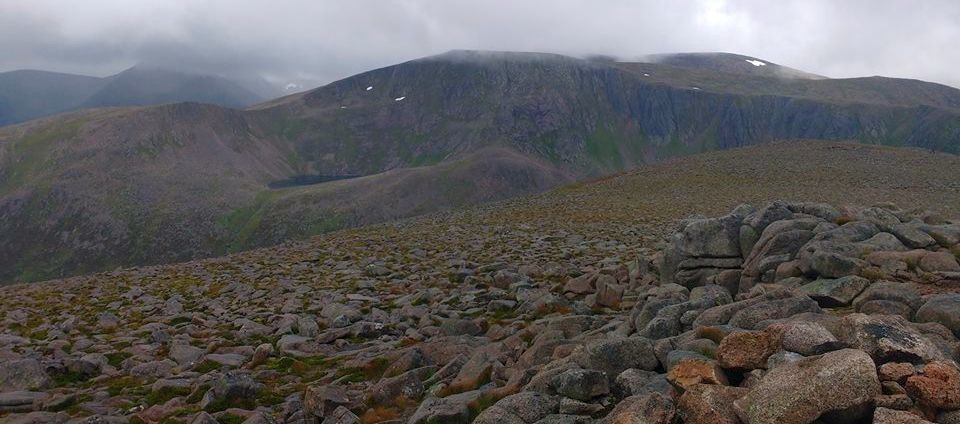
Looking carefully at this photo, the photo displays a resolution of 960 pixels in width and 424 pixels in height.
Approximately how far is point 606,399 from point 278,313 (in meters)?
16.5

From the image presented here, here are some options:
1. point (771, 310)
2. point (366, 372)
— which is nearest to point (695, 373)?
point (771, 310)

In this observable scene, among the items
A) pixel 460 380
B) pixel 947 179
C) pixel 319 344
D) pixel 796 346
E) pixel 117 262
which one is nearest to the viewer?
pixel 796 346

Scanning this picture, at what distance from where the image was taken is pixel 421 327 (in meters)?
19.2

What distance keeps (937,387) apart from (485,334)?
12060mm

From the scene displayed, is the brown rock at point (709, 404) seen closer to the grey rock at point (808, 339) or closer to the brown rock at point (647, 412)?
the brown rock at point (647, 412)

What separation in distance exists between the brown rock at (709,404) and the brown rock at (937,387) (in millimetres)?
1817

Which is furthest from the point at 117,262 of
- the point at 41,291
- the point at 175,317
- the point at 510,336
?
the point at 510,336

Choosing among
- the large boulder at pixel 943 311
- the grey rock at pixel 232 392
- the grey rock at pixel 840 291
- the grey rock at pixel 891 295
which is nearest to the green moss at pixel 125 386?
the grey rock at pixel 232 392

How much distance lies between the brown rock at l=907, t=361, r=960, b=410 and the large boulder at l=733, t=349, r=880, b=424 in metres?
0.38

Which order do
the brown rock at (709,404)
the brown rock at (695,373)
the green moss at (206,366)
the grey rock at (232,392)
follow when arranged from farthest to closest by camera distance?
the green moss at (206,366), the grey rock at (232,392), the brown rock at (695,373), the brown rock at (709,404)

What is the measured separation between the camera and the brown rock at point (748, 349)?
27.6ft

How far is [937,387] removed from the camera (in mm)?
A: 6789

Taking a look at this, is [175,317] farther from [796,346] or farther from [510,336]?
[796,346]

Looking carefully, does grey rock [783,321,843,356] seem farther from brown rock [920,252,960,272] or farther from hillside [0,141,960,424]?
brown rock [920,252,960,272]
